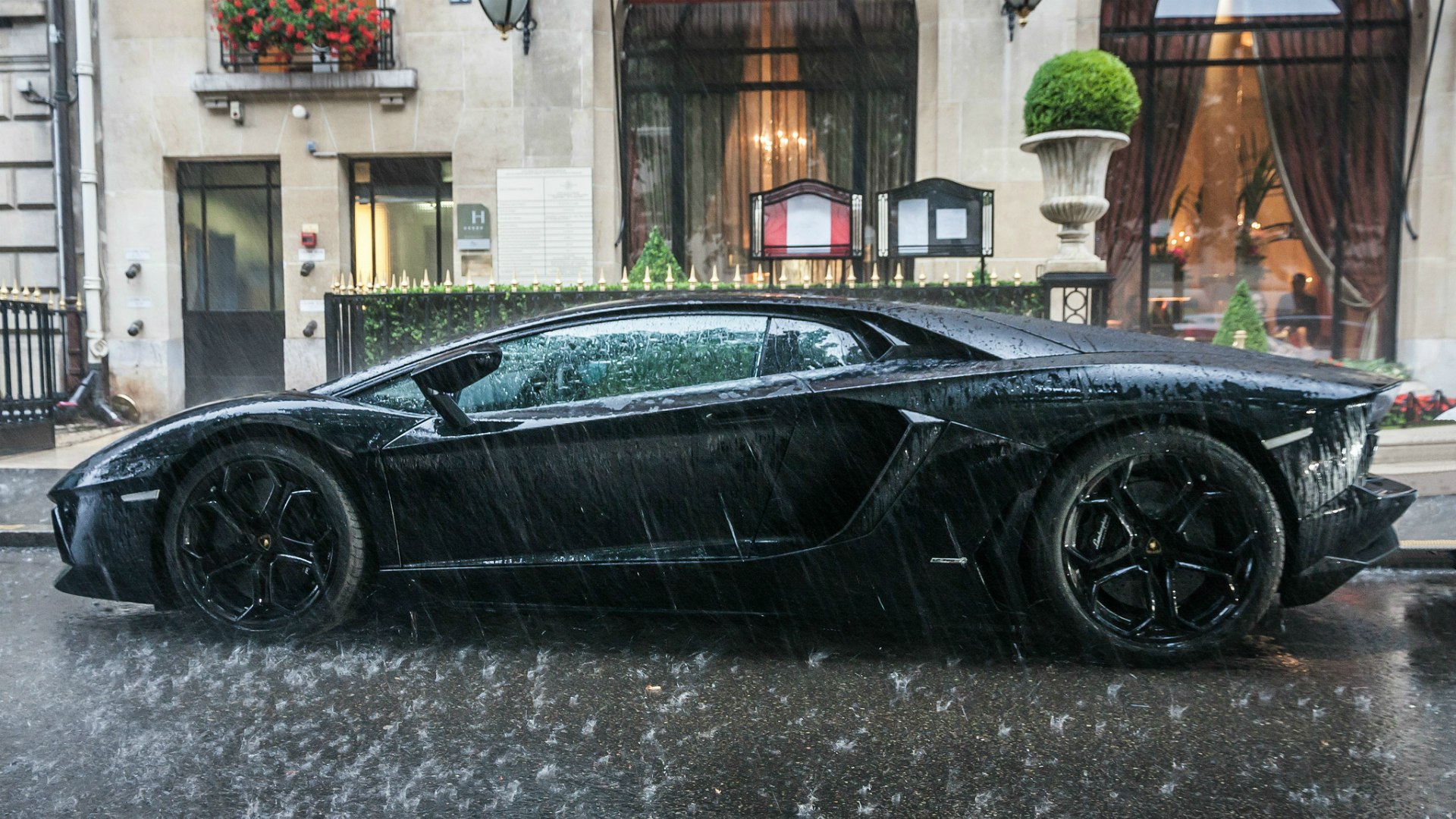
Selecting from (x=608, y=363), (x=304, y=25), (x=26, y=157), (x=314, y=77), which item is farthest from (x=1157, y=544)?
(x=26, y=157)

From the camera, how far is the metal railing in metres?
13.0

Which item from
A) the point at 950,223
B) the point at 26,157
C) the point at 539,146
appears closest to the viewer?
the point at 950,223

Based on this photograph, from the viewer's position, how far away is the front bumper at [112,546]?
A: 391 cm

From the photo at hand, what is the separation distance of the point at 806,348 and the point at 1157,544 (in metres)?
1.27

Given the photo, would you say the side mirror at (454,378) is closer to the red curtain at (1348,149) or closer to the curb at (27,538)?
the curb at (27,538)

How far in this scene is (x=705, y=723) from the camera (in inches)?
122

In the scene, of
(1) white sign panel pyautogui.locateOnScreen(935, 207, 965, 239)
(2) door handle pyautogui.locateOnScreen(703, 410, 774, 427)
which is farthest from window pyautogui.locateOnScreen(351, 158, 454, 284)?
(2) door handle pyautogui.locateOnScreen(703, 410, 774, 427)

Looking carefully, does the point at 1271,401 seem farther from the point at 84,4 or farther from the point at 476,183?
the point at 84,4

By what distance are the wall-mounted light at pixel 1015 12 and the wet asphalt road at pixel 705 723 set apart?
30.8 feet

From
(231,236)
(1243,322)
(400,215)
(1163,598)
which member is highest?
(400,215)

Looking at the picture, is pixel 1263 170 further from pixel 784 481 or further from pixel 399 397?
pixel 399 397

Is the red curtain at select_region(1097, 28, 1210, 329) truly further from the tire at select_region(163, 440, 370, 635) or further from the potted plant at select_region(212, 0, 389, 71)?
the tire at select_region(163, 440, 370, 635)

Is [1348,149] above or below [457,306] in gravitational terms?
above

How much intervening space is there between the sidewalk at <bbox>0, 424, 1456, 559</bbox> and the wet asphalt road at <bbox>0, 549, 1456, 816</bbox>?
1.40 meters
